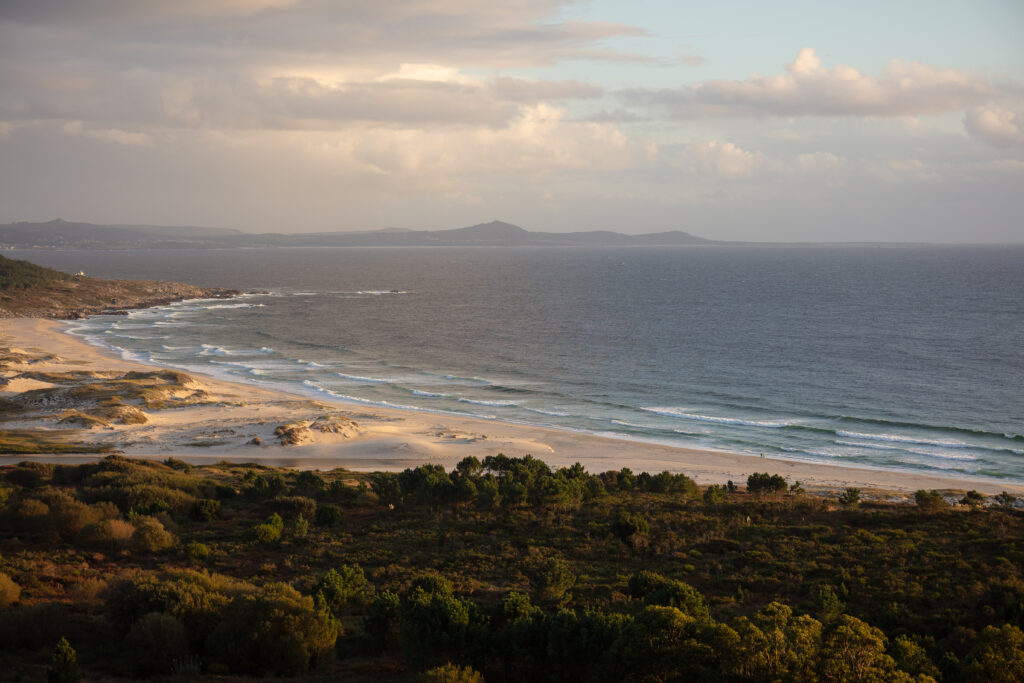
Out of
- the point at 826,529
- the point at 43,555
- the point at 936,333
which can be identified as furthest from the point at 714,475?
the point at 936,333

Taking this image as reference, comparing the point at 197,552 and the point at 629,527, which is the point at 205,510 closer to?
the point at 197,552

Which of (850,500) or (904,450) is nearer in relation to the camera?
(850,500)

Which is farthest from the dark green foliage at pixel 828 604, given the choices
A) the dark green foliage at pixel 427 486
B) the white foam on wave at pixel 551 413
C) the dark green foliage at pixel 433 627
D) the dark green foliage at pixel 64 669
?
the white foam on wave at pixel 551 413

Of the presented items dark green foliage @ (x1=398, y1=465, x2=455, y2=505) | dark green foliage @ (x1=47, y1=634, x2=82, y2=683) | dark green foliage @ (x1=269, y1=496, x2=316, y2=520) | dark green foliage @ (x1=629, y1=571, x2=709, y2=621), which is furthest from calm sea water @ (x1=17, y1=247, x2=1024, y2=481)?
dark green foliage @ (x1=47, y1=634, x2=82, y2=683)

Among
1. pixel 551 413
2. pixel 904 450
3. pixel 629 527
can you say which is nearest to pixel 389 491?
pixel 629 527

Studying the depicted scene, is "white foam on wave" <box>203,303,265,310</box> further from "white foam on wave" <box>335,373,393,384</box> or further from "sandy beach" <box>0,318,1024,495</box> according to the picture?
"sandy beach" <box>0,318,1024,495</box>

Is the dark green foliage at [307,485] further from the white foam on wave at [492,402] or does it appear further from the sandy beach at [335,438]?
the white foam on wave at [492,402]

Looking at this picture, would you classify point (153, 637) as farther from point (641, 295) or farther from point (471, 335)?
point (641, 295)
